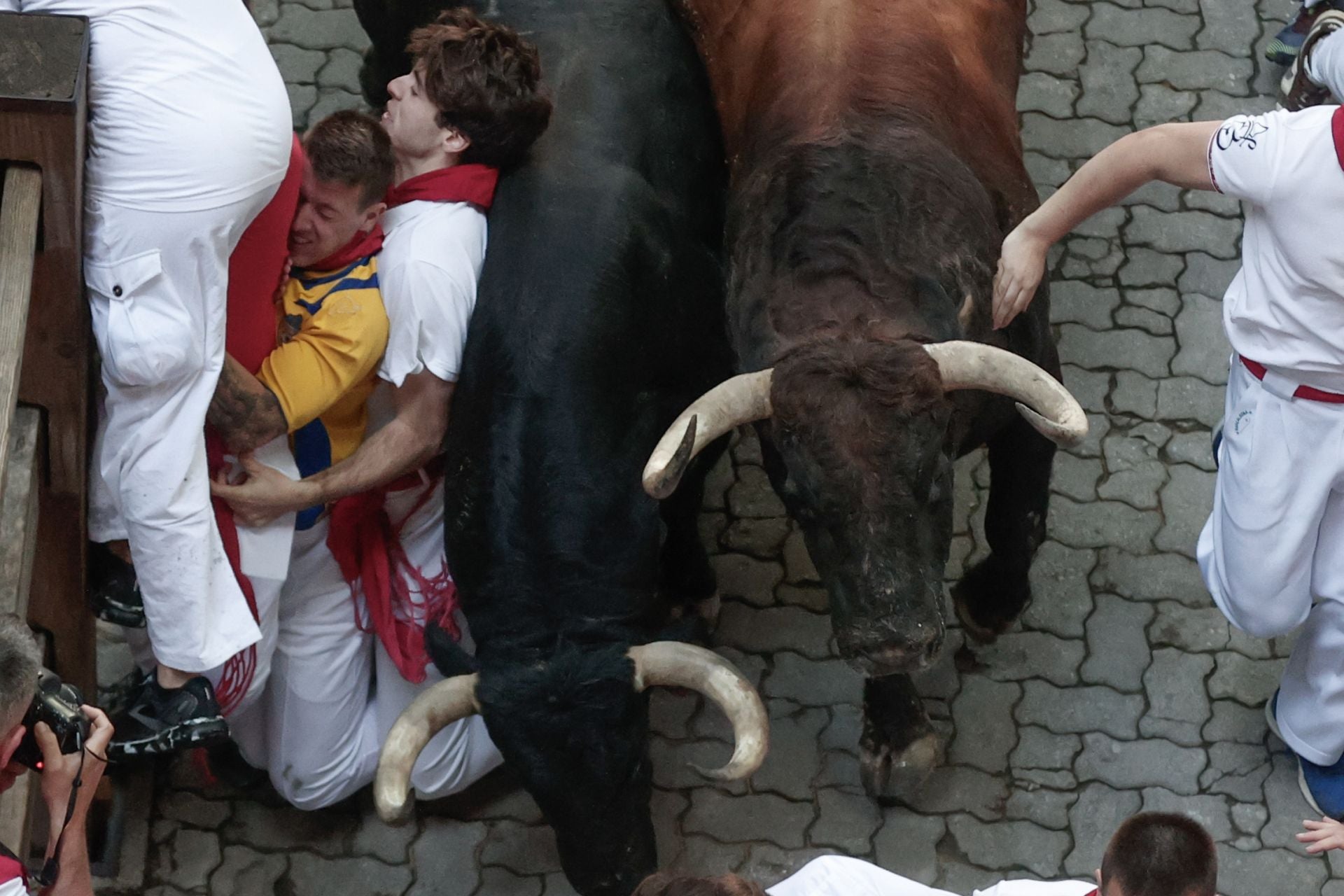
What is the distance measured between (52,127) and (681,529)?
2834 millimetres

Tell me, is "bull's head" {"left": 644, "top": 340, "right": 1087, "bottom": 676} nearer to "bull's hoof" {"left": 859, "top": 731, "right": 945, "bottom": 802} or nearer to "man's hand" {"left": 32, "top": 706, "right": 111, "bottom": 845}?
"bull's hoof" {"left": 859, "top": 731, "right": 945, "bottom": 802}

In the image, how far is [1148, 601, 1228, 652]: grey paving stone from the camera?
5.98m

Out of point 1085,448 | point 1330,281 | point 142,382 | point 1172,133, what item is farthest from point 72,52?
point 1085,448

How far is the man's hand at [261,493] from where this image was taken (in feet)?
15.2

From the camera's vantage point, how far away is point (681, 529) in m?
5.98

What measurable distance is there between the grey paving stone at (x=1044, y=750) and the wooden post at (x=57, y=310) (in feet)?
9.74

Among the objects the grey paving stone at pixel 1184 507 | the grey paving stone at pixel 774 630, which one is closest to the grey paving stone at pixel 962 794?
the grey paving stone at pixel 774 630

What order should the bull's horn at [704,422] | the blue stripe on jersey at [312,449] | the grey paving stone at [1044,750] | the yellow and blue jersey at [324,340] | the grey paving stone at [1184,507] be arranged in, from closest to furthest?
the bull's horn at [704,422] < the yellow and blue jersey at [324,340] < the blue stripe on jersey at [312,449] < the grey paving stone at [1044,750] < the grey paving stone at [1184,507]

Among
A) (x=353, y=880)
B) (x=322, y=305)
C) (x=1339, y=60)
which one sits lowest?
(x=353, y=880)

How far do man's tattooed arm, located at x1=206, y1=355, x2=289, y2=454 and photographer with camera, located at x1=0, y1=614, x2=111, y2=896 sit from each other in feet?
2.59

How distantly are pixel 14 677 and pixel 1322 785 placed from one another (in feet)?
13.1

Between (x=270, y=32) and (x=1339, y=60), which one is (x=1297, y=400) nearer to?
(x=1339, y=60)

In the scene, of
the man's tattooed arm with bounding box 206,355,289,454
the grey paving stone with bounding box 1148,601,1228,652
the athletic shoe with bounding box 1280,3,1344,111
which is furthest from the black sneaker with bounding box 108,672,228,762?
the athletic shoe with bounding box 1280,3,1344,111

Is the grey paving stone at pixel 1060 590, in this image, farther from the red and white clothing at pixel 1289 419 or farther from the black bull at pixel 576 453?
the black bull at pixel 576 453
